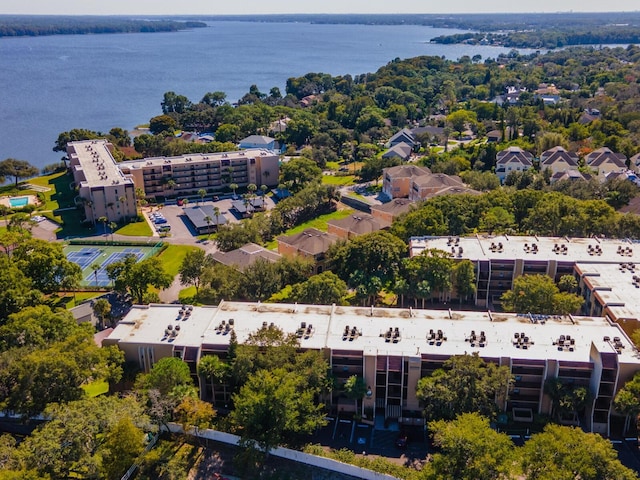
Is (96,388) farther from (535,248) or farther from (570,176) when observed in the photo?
(570,176)

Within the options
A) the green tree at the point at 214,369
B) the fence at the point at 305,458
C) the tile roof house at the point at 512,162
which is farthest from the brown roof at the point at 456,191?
the fence at the point at 305,458

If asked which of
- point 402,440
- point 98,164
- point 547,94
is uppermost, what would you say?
point 547,94

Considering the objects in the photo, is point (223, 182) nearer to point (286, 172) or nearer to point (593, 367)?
point (286, 172)

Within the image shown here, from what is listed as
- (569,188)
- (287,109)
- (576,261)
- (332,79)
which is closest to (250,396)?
(576,261)

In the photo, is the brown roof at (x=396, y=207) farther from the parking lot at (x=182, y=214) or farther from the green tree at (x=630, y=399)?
the green tree at (x=630, y=399)

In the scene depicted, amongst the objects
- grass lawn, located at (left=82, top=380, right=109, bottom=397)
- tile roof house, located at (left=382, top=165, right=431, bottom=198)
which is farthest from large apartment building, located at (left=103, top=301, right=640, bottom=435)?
tile roof house, located at (left=382, top=165, right=431, bottom=198)

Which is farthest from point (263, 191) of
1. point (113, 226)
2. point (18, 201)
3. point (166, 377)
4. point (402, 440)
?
point (402, 440)
